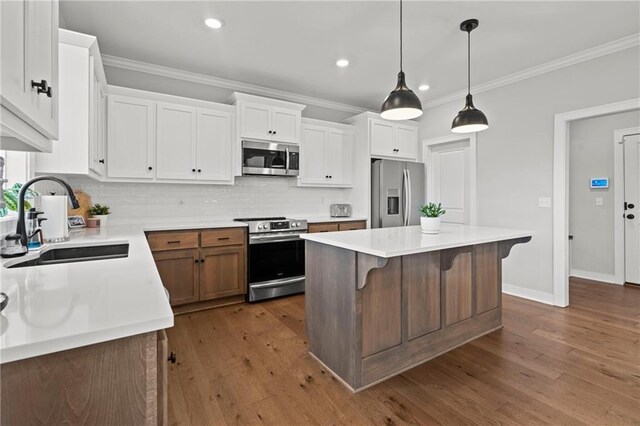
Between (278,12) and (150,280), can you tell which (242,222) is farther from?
(150,280)

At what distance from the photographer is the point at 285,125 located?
4023mm

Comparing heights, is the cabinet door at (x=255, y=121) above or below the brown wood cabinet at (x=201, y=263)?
above

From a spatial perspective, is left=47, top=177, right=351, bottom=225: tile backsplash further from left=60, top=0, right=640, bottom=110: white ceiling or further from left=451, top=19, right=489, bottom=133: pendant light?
left=451, top=19, right=489, bottom=133: pendant light

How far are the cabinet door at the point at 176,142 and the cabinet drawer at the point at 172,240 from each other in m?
0.69

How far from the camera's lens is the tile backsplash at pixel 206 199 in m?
3.40

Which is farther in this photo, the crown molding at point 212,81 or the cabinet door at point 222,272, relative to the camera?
the crown molding at point 212,81

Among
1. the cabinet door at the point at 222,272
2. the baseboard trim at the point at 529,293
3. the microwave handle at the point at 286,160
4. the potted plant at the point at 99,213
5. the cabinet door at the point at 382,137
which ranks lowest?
the baseboard trim at the point at 529,293

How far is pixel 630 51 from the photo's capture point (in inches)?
118

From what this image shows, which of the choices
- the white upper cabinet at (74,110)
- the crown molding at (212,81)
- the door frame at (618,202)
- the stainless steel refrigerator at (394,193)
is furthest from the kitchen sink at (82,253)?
the door frame at (618,202)

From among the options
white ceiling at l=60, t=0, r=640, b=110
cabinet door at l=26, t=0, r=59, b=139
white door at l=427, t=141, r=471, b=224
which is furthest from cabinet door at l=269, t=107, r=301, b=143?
cabinet door at l=26, t=0, r=59, b=139

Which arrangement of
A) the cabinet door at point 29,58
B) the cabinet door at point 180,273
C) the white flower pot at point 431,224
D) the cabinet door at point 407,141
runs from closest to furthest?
1. the cabinet door at point 29,58
2. the white flower pot at point 431,224
3. the cabinet door at point 180,273
4. the cabinet door at point 407,141

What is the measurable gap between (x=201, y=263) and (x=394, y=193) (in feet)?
9.13

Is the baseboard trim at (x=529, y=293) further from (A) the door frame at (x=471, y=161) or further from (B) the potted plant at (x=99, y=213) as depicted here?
(B) the potted plant at (x=99, y=213)

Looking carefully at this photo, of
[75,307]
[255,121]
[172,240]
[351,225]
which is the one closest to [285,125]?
[255,121]
